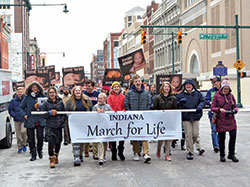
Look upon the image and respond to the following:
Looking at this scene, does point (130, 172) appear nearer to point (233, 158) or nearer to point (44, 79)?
point (233, 158)

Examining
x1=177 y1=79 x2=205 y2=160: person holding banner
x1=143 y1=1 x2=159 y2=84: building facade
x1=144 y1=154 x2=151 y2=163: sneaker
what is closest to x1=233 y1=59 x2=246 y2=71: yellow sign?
x1=177 y1=79 x2=205 y2=160: person holding banner

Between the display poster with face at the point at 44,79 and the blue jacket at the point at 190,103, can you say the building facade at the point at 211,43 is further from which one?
the blue jacket at the point at 190,103

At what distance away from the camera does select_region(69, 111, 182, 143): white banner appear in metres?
10.5

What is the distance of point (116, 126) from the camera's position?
10625 millimetres

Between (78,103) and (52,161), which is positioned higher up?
(78,103)

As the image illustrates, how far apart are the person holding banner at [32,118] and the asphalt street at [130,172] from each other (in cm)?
40

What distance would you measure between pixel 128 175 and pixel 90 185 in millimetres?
1112

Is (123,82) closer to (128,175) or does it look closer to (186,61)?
(128,175)

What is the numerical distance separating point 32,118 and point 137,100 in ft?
8.28

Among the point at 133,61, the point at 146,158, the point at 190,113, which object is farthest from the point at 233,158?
the point at 133,61

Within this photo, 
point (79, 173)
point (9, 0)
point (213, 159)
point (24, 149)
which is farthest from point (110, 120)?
point (9, 0)

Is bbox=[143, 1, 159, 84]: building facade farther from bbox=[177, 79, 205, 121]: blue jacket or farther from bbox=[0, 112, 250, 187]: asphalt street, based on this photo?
bbox=[0, 112, 250, 187]: asphalt street

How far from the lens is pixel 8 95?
14062 mm

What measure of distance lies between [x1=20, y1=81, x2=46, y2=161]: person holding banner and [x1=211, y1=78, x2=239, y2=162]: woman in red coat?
408 cm
